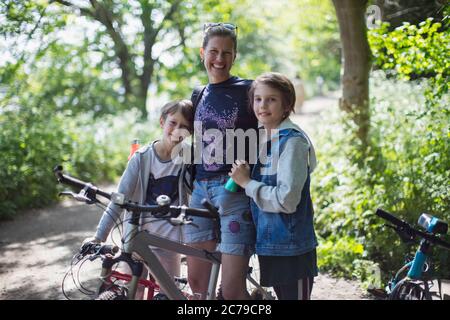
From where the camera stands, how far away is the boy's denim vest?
9.66ft

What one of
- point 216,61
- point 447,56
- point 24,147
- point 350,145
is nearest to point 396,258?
point 447,56

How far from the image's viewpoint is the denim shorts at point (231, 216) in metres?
3.10

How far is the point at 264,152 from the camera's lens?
306 centimetres

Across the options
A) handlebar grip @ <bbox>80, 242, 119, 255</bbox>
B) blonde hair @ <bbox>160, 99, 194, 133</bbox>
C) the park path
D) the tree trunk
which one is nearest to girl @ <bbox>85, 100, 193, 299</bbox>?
blonde hair @ <bbox>160, 99, 194, 133</bbox>

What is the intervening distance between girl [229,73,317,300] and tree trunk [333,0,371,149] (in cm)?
440

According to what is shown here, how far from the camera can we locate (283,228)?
295 cm

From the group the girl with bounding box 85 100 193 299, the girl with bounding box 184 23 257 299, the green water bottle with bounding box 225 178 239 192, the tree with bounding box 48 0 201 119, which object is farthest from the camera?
the tree with bounding box 48 0 201 119

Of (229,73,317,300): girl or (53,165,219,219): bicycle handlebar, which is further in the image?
(229,73,317,300): girl

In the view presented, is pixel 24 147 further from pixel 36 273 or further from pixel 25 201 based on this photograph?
pixel 36 273

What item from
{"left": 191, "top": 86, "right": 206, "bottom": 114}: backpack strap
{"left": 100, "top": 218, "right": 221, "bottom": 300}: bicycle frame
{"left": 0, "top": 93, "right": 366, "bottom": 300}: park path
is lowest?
{"left": 0, "top": 93, "right": 366, "bottom": 300}: park path

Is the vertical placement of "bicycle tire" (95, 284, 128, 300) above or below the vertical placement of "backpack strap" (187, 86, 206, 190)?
below

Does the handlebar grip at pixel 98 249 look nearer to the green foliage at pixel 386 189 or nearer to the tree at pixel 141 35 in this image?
the green foliage at pixel 386 189

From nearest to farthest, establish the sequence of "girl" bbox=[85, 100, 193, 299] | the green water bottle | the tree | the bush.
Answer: the green water bottle, "girl" bbox=[85, 100, 193, 299], the bush, the tree

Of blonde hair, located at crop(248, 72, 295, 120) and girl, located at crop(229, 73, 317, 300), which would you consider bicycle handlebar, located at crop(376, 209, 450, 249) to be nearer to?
girl, located at crop(229, 73, 317, 300)
